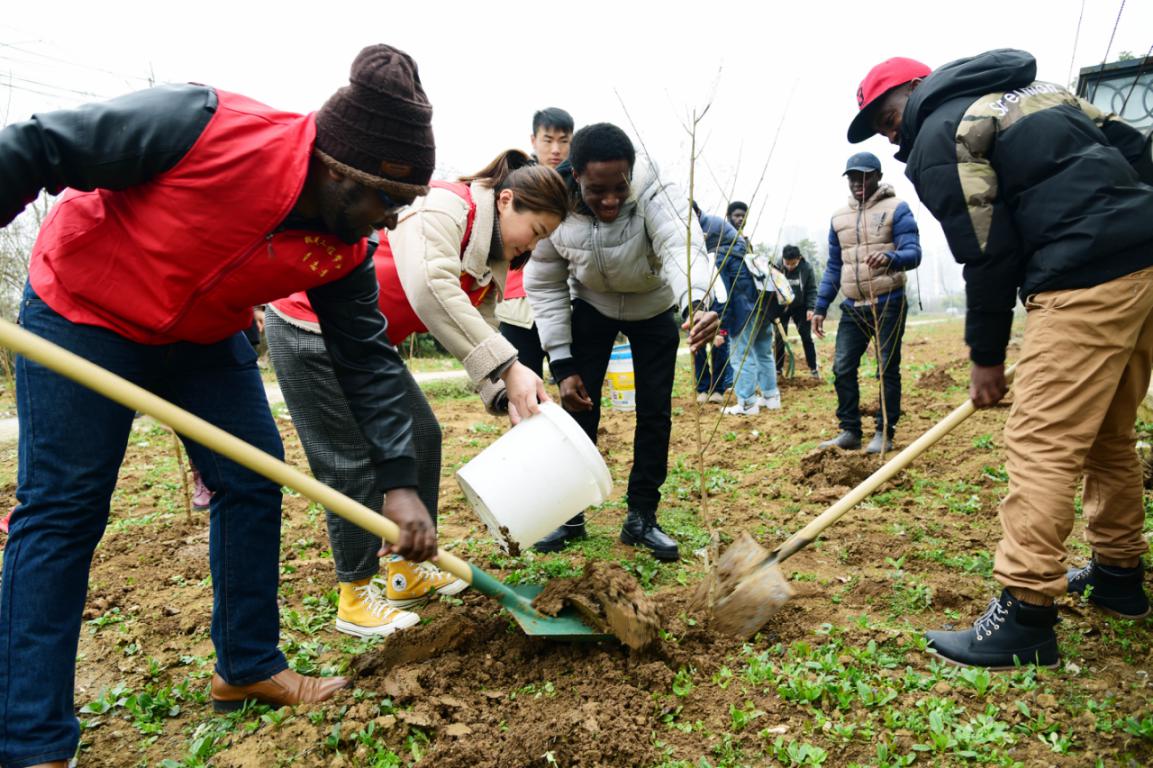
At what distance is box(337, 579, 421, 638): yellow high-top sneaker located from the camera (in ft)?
8.84

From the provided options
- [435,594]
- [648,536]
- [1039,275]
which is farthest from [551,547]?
[1039,275]

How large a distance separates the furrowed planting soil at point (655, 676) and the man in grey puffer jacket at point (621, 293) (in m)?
0.39

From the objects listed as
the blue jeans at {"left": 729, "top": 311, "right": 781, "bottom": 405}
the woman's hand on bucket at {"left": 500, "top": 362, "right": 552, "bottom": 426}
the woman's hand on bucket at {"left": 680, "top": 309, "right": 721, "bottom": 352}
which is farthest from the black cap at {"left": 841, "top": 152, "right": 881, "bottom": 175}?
the woman's hand on bucket at {"left": 500, "top": 362, "right": 552, "bottom": 426}

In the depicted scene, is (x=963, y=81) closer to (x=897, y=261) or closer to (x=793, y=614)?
(x=793, y=614)

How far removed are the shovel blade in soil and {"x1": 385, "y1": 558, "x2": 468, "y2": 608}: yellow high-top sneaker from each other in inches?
22.2

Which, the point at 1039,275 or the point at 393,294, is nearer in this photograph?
the point at 1039,275

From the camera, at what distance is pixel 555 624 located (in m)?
2.38

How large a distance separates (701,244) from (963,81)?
95 centimetres

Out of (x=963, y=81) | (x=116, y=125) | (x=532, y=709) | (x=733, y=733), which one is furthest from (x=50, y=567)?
(x=963, y=81)

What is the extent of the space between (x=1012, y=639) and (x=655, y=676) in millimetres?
1066

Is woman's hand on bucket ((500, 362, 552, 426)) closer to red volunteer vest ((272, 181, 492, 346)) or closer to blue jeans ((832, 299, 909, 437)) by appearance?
red volunteer vest ((272, 181, 492, 346))

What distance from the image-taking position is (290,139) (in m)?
1.73

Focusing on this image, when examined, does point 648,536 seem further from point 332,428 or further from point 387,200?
point 387,200

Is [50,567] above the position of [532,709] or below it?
above
